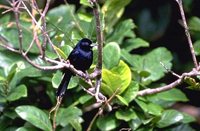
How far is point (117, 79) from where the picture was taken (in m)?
2.53

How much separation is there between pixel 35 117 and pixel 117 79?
422mm

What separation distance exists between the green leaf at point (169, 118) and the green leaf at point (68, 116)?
422mm

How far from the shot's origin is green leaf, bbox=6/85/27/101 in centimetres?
259

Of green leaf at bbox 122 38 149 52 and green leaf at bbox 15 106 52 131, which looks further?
green leaf at bbox 122 38 149 52

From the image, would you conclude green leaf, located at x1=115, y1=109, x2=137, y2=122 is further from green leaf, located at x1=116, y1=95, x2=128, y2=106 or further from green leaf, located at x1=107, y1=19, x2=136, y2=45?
green leaf, located at x1=107, y1=19, x2=136, y2=45

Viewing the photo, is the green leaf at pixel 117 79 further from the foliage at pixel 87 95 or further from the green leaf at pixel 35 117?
the green leaf at pixel 35 117

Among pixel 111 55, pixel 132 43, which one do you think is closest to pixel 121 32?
pixel 132 43

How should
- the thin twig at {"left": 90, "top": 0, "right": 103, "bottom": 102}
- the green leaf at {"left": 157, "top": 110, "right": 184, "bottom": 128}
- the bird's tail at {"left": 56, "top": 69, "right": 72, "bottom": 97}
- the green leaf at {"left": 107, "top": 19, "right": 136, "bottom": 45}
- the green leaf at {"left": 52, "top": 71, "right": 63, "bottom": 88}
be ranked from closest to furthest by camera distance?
1. the thin twig at {"left": 90, "top": 0, "right": 103, "bottom": 102}
2. the bird's tail at {"left": 56, "top": 69, "right": 72, "bottom": 97}
3. the green leaf at {"left": 52, "top": 71, "right": 63, "bottom": 88}
4. the green leaf at {"left": 157, "top": 110, "right": 184, "bottom": 128}
5. the green leaf at {"left": 107, "top": 19, "right": 136, "bottom": 45}

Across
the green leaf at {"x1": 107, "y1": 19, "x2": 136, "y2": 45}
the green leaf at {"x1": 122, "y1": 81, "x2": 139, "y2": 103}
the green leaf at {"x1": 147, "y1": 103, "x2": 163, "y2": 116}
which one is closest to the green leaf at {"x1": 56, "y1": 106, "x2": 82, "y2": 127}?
the green leaf at {"x1": 122, "y1": 81, "x2": 139, "y2": 103}

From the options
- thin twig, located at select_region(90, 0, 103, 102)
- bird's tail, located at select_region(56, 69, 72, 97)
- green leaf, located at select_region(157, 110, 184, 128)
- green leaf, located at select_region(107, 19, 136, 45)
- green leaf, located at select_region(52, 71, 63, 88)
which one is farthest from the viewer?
green leaf, located at select_region(107, 19, 136, 45)

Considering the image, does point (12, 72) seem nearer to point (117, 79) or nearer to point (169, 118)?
point (117, 79)

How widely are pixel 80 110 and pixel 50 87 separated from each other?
0.28 m

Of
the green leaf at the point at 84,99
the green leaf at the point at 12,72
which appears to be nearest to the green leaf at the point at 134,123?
the green leaf at the point at 84,99

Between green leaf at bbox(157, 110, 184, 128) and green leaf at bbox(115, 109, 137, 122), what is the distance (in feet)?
0.57
